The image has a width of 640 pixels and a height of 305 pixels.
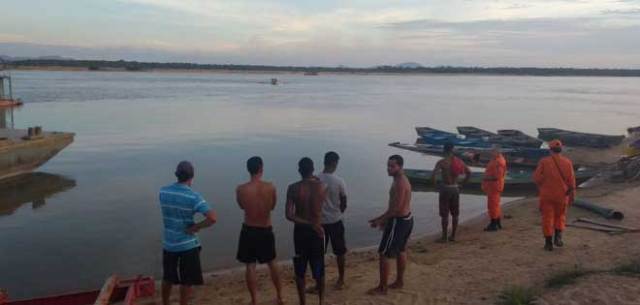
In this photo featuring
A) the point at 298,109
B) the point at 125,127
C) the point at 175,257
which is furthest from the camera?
the point at 298,109

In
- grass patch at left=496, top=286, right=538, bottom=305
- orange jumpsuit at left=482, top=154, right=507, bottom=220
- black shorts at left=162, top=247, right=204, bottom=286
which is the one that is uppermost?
orange jumpsuit at left=482, top=154, right=507, bottom=220

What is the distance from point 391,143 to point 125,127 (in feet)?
50.6

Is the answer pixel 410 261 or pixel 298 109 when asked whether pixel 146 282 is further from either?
pixel 298 109

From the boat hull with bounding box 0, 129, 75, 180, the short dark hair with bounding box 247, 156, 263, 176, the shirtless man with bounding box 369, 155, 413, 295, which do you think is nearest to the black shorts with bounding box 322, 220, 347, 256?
the shirtless man with bounding box 369, 155, 413, 295

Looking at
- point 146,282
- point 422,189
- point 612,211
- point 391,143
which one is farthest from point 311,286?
point 391,143

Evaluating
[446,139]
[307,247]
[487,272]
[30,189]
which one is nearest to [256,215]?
[307,247]

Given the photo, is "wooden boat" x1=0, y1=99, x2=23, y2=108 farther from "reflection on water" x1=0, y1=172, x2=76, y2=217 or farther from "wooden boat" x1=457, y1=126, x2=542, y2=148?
"wooden boat" x1=457, y1=126, x2=542, y2=148

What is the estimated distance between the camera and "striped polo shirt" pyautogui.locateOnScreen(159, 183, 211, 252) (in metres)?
5.82

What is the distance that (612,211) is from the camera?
11.4 m

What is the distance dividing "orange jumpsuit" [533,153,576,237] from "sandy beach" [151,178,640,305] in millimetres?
557

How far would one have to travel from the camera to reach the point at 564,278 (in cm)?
707

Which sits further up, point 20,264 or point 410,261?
point 410,261

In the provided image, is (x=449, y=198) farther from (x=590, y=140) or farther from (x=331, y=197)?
(x=590, y=140)

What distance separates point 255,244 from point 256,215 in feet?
1.09
